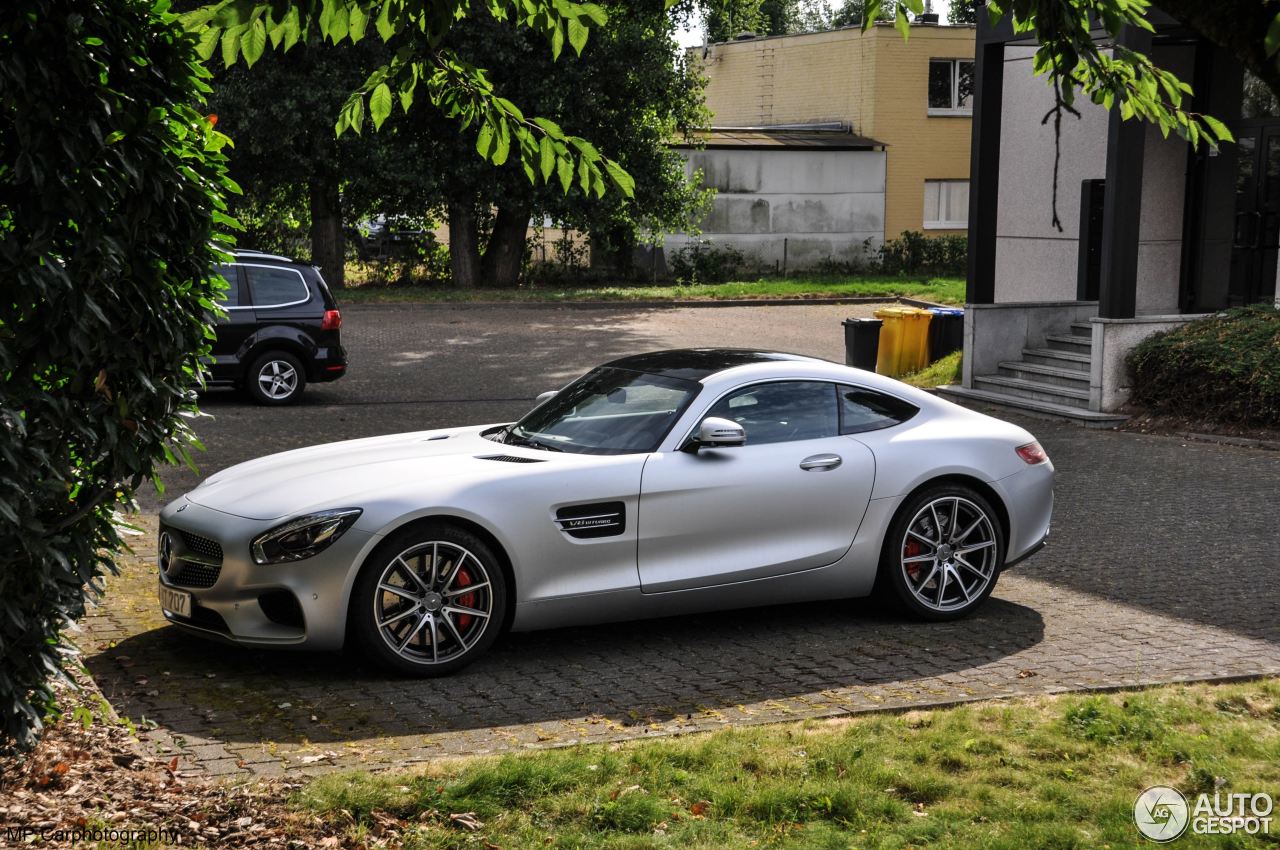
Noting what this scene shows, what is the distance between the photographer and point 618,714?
6.23 metres

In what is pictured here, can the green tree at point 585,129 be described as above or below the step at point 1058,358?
above

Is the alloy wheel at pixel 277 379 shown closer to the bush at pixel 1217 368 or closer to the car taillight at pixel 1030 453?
the bush at pixel 1217 368

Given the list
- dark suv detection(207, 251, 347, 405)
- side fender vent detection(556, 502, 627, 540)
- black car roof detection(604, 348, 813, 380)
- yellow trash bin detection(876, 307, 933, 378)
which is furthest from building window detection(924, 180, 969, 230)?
side fender vent detection(556, 502, 627, 540)

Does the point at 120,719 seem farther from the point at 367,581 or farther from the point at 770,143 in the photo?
the point at 770,143

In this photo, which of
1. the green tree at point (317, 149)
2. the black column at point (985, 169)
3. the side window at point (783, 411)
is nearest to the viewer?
the side window at point (783, 411)

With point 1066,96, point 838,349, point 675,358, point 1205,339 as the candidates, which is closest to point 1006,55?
point 838,349

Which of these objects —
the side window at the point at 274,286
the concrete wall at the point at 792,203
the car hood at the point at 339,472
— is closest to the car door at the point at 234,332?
the side window at the point at 274,286

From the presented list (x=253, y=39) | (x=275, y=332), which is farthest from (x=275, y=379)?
(x=253, y=39)

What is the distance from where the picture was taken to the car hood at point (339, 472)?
22.2ft

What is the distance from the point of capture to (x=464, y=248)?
3425 cm

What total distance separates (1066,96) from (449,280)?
99.5ft

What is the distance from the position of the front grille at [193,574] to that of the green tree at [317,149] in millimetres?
22400

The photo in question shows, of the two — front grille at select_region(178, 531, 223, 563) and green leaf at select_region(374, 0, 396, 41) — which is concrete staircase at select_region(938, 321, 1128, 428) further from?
green leaf at select_region(374, 0, 396, 41)

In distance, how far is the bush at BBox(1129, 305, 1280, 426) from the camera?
48.3 ft
